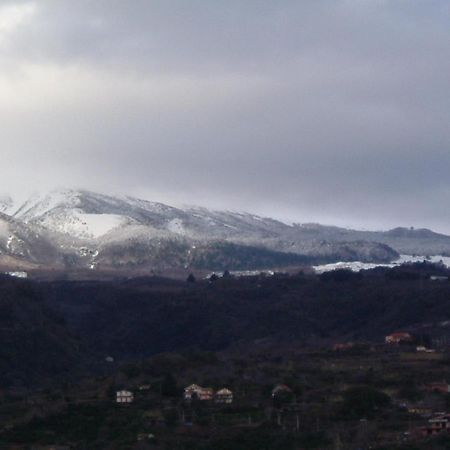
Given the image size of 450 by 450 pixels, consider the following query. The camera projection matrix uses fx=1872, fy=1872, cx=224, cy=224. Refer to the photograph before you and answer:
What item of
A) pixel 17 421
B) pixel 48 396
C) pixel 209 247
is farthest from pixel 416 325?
pixel 209 247

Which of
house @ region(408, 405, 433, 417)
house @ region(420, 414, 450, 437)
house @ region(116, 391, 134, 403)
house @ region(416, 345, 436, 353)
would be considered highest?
house @ region(416, 345, 436, 353)

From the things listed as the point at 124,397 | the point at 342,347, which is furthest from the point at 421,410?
the point at 342,347

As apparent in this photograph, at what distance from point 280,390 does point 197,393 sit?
367 centimetres

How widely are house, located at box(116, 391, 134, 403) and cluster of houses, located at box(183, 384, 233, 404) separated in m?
2.38

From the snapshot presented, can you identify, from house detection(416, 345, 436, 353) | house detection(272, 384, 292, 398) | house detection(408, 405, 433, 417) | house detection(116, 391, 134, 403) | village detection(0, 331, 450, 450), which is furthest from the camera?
house detection(416, 345, 436, 353)

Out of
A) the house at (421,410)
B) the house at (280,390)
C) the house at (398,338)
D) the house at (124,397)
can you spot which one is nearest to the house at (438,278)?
the house at (398,338)

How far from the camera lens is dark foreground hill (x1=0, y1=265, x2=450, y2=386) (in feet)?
372

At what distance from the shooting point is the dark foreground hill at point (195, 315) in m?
113

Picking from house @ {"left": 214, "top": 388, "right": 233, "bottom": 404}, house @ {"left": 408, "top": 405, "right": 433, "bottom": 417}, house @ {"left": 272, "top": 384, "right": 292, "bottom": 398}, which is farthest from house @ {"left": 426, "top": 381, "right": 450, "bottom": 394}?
house @ {"left": 214, "top": 388, "right": 233, "bottom": 404}

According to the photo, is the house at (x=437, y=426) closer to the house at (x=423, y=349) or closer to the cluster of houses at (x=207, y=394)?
the cluster of houses at (x=207, y=394)

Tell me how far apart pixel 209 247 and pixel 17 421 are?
113179 millimetres

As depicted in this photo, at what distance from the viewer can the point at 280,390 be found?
81562mm

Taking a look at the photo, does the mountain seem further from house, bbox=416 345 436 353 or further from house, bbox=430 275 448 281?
house, bbox=416 345 436 353

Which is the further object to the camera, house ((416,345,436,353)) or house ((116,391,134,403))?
house ((416,345,436,353))
